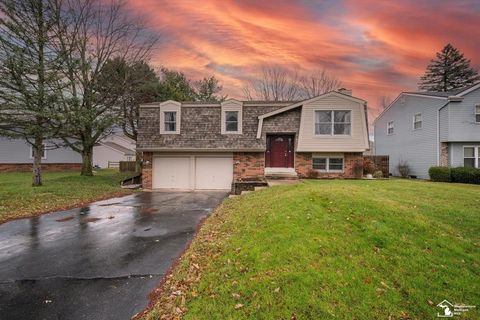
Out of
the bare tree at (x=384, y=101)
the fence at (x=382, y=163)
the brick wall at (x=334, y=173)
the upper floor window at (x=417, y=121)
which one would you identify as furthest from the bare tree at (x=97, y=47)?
the bare tree at (x=384, y=101)

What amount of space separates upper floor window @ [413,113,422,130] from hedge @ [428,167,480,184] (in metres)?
4.83

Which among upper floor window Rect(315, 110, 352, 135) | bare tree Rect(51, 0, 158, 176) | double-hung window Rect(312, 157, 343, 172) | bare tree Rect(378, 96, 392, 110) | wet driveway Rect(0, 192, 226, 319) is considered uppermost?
bare tree Rect(378, 96, 392, 110)

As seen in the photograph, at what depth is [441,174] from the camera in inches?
638

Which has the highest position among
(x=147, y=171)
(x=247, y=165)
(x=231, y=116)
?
(x=231, y=116)

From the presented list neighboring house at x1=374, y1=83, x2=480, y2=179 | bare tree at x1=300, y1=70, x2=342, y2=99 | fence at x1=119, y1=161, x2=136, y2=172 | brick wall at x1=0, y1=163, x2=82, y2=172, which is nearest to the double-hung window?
neighboring house at x1=374, y1=83, x2=480, y2=179

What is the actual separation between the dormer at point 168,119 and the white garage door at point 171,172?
6.63 ft

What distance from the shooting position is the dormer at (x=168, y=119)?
56.1 ft

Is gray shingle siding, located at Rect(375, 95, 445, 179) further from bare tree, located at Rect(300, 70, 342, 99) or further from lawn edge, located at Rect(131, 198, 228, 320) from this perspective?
lawn edge, located at Rect(131, 198, 228, 320)

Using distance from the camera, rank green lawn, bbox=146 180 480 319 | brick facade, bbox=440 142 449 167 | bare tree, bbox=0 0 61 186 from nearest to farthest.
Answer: green lawn, bbox=146 180 480 319, bare tree, bbox=0 0 61 186, brick facade, bbox=440 142 449 167

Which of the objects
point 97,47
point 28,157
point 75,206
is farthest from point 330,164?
point 28,157

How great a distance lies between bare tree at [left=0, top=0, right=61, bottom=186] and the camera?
11195 mm

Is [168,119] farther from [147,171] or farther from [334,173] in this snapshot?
[334,173]

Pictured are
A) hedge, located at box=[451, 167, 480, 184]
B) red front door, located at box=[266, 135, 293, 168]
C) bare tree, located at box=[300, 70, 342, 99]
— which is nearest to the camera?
hedge, located at box=[451, 167, 480, 184]

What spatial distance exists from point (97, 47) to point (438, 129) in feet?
85.1
